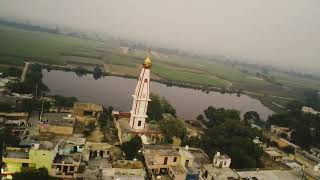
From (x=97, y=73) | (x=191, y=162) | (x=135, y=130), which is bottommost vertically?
(x=191, y=162)

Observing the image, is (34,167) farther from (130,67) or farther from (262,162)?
(130,67)

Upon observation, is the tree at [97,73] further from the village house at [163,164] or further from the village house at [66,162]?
the village house at [163,164]

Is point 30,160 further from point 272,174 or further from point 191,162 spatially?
point 272,174

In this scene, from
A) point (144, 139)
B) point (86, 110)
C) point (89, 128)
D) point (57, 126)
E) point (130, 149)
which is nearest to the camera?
point (130, 149)

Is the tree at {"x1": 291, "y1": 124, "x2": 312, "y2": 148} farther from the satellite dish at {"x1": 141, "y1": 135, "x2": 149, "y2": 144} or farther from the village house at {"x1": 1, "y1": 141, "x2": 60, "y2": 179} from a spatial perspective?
the village house at {"x1": 1, "y1": 141, "x2": 60, "y2": 179}

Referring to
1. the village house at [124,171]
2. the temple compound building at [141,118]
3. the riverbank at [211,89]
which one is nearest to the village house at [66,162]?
the village house at [124,171]

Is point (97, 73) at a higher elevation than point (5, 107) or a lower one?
higher

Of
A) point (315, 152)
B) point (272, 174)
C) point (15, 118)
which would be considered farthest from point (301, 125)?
point (15, 118)

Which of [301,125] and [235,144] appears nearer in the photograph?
[235,144]
